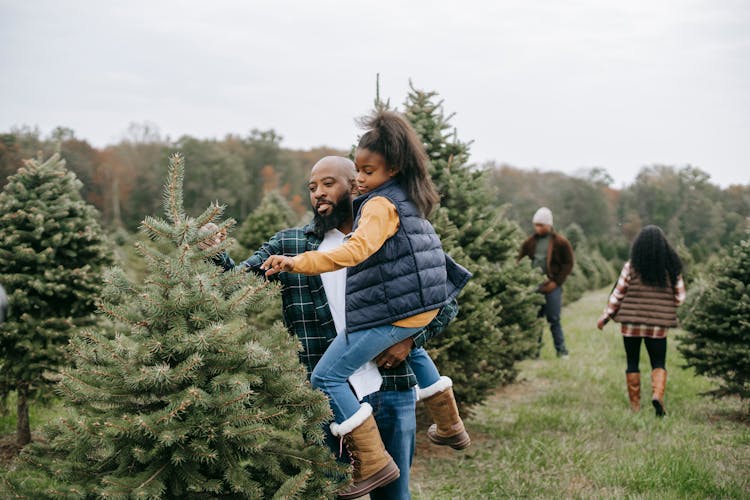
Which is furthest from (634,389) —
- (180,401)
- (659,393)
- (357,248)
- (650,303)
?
(180,401)

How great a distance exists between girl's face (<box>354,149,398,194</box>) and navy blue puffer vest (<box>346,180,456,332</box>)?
0.14ft

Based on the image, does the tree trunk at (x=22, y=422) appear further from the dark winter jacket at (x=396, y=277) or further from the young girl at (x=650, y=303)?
the young girl at (x=650, y=303)

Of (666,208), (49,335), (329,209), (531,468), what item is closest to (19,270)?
(49,335)

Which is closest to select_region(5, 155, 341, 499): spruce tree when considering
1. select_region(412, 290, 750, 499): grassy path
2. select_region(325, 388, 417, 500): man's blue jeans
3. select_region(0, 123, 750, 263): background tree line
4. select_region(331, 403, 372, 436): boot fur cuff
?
select_region(331, 403, 372, 436): boot fur cuff

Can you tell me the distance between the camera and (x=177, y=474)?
2.39 m

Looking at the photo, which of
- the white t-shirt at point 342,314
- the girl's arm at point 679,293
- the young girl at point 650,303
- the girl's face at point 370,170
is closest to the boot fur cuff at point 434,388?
the white t-shirt at point 342,314

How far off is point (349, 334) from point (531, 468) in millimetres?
3216

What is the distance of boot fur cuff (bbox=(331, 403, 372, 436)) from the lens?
289cm

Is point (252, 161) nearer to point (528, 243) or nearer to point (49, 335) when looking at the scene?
point (528, 243)

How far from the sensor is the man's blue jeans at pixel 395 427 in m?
3.20

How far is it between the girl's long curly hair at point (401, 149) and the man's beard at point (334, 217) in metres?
0.28

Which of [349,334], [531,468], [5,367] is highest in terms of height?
[349,334]

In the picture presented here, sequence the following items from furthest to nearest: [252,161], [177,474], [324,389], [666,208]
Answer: [252,161] < [666,208] < [324,389] < [177,474]

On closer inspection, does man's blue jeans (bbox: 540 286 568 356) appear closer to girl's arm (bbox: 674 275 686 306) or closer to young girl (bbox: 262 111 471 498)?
girl's arm (bbox: 674 275 686 306)
